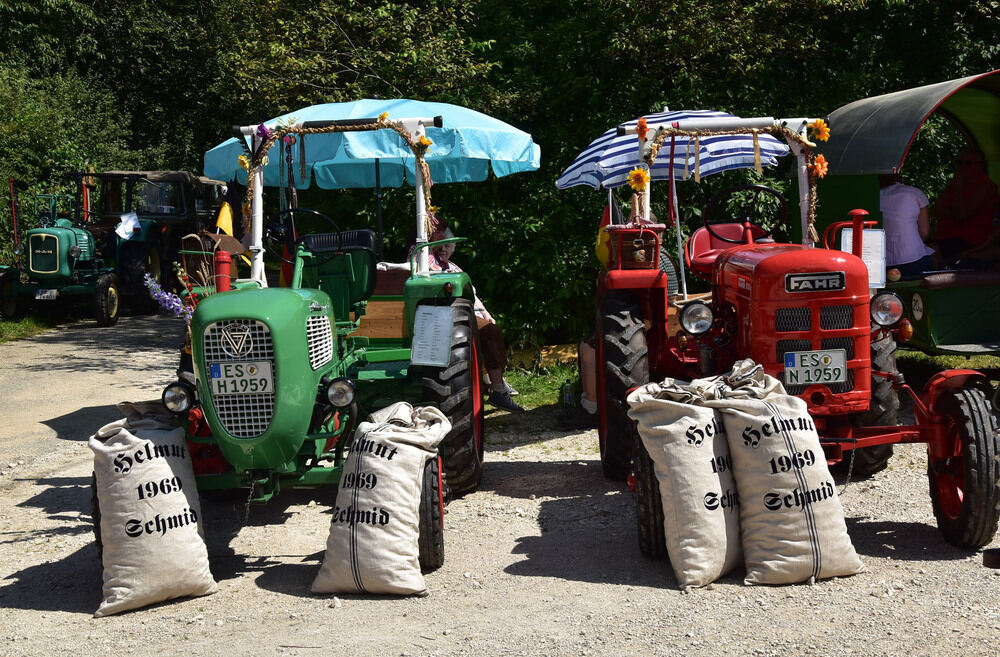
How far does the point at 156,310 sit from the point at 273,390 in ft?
43.3

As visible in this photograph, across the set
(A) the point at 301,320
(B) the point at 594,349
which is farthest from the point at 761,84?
(A) the point at 301,320

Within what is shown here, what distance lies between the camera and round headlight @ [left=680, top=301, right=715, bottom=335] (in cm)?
555

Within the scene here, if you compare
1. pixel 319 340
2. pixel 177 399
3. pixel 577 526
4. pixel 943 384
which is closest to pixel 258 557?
pixel 177 399

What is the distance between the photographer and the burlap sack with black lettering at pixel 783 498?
4.51 m

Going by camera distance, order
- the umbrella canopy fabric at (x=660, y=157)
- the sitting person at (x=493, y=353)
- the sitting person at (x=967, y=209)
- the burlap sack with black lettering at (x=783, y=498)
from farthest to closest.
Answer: the sitting person at (x=967, y=209) < the umbrella canopy fabric at (x=660, y=157) < the sitting person at (x=493, y=353) < the burlap sack with black lettering at (x=783, y=498)

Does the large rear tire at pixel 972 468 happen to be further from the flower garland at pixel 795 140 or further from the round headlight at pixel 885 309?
the flower garland at pixel 795 140

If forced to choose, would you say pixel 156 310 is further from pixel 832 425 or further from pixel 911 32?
pixel 832 425

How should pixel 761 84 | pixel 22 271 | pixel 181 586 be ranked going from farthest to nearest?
pixel 22 271
pixel 761 84
pixel 181 586

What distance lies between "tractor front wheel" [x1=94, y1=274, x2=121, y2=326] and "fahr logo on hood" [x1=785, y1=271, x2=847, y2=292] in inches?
473

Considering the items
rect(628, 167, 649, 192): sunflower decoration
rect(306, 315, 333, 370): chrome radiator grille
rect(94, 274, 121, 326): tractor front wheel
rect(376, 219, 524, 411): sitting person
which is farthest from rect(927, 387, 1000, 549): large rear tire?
rect(94, 274, 121, 326): tractor front wheel

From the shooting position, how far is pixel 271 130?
616 centimetres

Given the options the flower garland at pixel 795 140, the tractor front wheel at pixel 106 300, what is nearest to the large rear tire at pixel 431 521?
the flower garland at pixel 795 140

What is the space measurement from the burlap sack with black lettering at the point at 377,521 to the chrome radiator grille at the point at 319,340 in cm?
54

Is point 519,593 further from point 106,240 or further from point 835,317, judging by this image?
point 106,240
